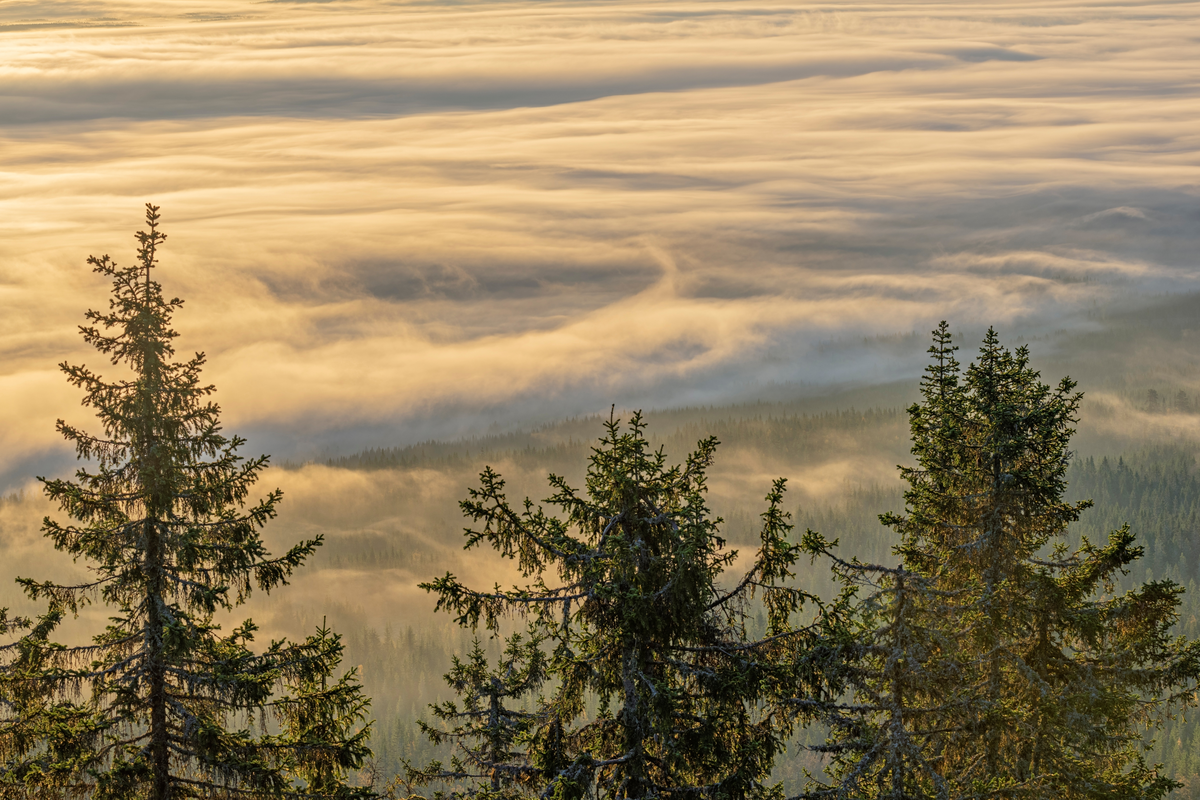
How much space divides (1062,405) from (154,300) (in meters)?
19.7

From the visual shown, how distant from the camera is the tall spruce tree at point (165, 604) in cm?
2178

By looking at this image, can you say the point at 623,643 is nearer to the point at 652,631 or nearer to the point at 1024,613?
the point at 652,631

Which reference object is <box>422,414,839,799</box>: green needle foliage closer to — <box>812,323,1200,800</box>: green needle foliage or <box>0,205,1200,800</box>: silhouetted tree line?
<box>0,205,1200,800</box>: silhouetted tree line

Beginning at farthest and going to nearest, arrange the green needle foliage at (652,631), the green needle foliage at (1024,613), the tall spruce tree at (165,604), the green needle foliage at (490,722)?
the green needle foliage at (490,722) < the green needle foliage at (1024,613) < the tall spruce tree at (165,604) < the green needle foliage at (652,631)

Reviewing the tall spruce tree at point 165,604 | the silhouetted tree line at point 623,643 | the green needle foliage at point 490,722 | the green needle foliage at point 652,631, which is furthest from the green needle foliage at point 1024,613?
the tall spruce tree at point 165,604

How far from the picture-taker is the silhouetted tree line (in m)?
20.1

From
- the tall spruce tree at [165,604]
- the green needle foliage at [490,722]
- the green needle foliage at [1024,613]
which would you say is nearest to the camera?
the tall spruce tree at [165,604]

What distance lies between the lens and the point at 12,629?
25.7 m

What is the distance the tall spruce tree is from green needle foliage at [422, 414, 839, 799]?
430 centimetres

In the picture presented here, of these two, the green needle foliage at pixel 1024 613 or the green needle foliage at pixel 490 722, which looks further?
the green needle foliage at pixel 490 722

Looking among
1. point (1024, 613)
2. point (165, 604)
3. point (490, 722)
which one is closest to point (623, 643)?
point (490, 722)

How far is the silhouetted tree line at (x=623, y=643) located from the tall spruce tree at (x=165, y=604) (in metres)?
0.06

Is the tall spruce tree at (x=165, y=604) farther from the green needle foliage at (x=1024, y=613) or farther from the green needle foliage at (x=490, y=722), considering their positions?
the green needle foliage at (x=1024, y=613)

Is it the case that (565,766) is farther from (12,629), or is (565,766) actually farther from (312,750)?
(12,629)
